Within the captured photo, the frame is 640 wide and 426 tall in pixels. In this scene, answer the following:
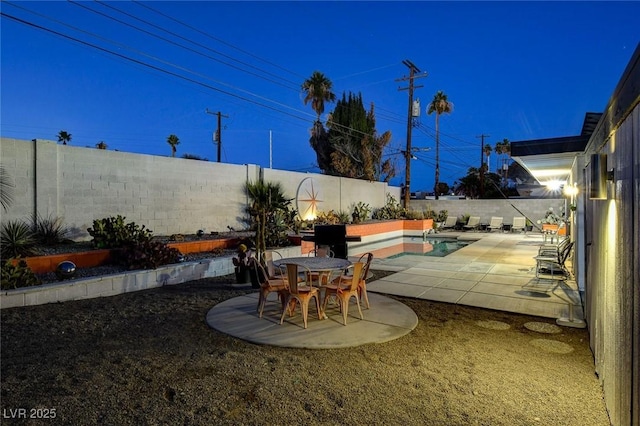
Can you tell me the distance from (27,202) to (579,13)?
16.8m

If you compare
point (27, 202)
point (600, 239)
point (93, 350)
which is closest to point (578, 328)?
point (600, 239)

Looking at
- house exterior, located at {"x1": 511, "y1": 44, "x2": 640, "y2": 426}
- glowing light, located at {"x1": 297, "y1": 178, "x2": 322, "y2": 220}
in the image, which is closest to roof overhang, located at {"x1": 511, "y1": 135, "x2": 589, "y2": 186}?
house exterior, located at {"x1": 511, "y1": 44, "x2": 640, "y2": 426}

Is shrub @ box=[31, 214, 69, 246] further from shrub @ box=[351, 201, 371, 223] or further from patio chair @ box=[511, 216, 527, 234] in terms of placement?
patio chair @ box=[511, 216, 527, 234]

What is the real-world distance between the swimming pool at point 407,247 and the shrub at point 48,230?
351 inches

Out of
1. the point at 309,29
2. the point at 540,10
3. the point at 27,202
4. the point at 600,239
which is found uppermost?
the point at 309,29

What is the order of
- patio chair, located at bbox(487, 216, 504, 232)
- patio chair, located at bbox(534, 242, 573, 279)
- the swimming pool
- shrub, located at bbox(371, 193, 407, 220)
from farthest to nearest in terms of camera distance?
patio chair, located at bbox(487, 216, 504, 232), shrub, located at bbox(371, 193, 407, 220), the swimming pool, patio chair, located at bbox(534, 242, 573, 279)

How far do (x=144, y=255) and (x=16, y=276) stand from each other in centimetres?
203

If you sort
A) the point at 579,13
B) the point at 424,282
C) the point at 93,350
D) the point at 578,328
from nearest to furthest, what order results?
the point at 93,350
the point at 578,328
the point at 424,282
the point at 579,13

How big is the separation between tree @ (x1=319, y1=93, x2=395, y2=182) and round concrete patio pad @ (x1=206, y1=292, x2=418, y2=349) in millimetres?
21585

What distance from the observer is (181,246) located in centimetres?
890

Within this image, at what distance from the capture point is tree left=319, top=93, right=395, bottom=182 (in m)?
27.6

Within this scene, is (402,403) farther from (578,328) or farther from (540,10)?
(540,10)

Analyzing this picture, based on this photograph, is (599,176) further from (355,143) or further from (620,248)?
(355,143)

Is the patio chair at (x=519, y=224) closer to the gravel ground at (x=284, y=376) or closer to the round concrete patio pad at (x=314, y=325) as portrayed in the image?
the gravel ground at (x=284, y=376)
